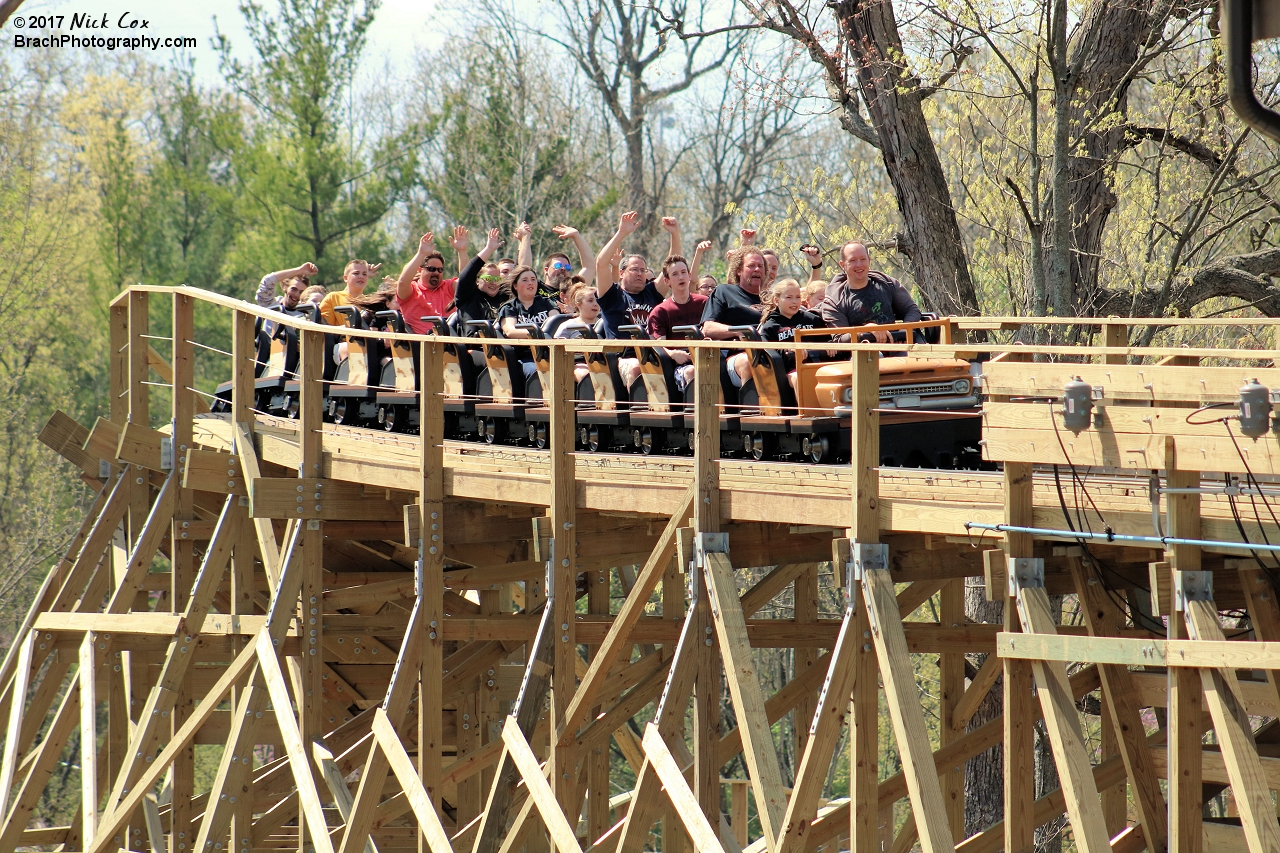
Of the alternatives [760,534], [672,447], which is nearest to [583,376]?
[672,447]

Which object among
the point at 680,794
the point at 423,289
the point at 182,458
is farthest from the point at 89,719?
the point at 680,794

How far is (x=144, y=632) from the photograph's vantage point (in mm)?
12547

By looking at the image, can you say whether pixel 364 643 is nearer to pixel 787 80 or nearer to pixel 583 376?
pixel 583 376

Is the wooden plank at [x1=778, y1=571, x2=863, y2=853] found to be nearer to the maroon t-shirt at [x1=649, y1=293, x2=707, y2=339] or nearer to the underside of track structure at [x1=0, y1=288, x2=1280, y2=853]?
the underside of track structure at [x1=0, y1=288, x2=1280, y2=853]

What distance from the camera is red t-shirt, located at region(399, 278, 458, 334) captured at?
1455cm

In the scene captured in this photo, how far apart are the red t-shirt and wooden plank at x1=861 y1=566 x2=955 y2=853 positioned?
285 inches

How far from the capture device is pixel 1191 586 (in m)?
7.32

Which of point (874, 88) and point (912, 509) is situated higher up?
point (874, 88)

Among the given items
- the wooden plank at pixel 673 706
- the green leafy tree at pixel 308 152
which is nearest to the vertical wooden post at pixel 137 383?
the wooden plank at pixel 673 706

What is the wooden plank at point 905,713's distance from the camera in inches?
300

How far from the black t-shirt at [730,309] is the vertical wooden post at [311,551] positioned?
9.38 feet

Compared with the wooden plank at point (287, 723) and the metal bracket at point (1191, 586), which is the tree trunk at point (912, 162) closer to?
the wooden plank at point (287, 723)

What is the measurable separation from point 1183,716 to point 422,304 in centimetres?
896

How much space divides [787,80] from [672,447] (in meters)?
5.86
